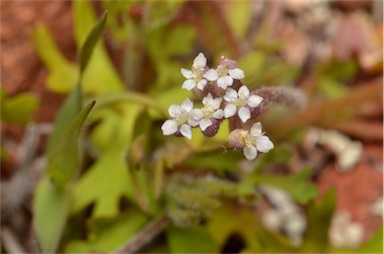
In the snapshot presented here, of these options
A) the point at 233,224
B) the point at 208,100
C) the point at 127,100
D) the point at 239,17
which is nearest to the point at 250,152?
the point at 208,100

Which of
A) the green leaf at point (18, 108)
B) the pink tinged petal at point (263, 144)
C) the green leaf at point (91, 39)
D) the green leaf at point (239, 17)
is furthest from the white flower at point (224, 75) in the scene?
the green leaf at point (239, 17)

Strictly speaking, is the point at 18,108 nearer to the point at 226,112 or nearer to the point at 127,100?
the point at 127,100

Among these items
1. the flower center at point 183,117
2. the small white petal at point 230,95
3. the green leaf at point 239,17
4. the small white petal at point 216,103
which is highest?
the green leaf at point 239,17

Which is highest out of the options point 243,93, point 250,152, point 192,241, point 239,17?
point 239,17

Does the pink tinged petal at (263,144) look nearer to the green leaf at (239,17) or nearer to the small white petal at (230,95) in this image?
the small white petal at (230,95)

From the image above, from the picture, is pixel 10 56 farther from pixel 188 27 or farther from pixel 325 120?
pixel 325 120

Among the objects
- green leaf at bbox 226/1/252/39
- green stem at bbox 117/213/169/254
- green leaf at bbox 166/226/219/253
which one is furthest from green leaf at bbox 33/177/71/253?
green leaf at bbox 226/1/252/39
